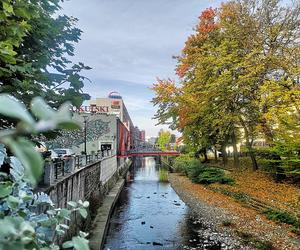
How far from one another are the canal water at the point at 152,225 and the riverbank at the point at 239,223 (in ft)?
3.14

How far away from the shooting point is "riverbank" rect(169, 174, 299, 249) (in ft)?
38.0

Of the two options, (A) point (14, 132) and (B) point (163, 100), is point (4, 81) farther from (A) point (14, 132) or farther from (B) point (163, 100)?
(B) point (163, 100)

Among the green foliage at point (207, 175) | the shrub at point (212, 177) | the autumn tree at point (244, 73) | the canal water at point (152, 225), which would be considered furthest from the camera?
the green foliage at point (207, 175)

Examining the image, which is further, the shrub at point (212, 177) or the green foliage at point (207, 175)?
the green foliage at point (207, 175)

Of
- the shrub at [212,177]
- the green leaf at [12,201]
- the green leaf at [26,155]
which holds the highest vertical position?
the green leaf at [26,155]

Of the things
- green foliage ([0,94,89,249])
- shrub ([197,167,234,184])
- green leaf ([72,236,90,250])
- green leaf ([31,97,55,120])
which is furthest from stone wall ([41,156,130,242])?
shrub ([197,167,234,184])

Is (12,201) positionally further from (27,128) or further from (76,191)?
(76,191)

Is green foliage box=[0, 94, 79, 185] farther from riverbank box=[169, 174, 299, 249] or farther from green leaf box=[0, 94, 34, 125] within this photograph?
riverbank box=[169, 174, 299, 249]

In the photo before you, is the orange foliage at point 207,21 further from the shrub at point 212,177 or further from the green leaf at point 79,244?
the green leaf at point 79,244

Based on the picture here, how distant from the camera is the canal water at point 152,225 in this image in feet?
42.4

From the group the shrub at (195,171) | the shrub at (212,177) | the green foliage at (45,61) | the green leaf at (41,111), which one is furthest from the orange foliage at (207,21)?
the green leaf at (41,111)

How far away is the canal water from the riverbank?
96 cm

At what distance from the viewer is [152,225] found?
52.8 feet

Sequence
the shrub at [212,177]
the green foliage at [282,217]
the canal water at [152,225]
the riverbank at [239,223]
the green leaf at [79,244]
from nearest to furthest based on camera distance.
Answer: the green leaf at [79,244] < the riverbank at [239,223] < the green foliage at [282,217] < the canal water at [152,225] < the shrub at [212,177]
